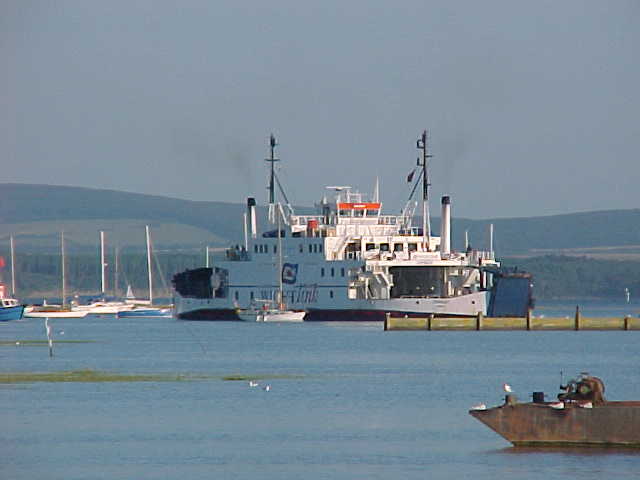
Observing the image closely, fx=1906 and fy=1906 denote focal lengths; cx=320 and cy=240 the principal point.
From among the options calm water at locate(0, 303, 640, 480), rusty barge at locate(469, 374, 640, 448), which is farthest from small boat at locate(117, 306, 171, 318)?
rusty barge at locate(469, 374, 640, 448)

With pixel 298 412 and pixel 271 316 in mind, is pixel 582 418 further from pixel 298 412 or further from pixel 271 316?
pixel 271 316

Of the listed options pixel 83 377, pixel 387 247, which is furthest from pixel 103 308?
pixel 83 377

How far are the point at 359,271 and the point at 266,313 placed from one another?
8.17 meters

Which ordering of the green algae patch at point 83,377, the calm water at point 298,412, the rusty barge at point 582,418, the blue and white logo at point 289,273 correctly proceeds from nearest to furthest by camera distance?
the rusty barge at point 582,418 < the calm water at point 298,412 < the green algae patch at point 83,377 < the blue and white logo at point 289,273

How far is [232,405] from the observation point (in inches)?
2060

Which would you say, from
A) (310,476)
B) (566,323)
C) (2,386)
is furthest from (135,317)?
(310,476)

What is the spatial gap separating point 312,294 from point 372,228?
5602 mm

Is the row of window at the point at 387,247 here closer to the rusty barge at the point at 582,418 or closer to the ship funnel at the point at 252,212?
the ship funnel at the point at 252,212

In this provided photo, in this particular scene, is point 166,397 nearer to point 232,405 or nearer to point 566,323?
point 232,405

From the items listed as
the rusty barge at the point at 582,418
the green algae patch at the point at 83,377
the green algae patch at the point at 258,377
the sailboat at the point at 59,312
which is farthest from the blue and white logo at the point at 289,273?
the rusty barge at the point at 582,418

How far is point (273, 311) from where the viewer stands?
120188 millimetres

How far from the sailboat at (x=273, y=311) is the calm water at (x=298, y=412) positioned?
26.8m

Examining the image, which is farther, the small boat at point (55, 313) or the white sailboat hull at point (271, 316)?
the small boat at point (55, 313)

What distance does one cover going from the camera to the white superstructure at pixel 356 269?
116250 mm
